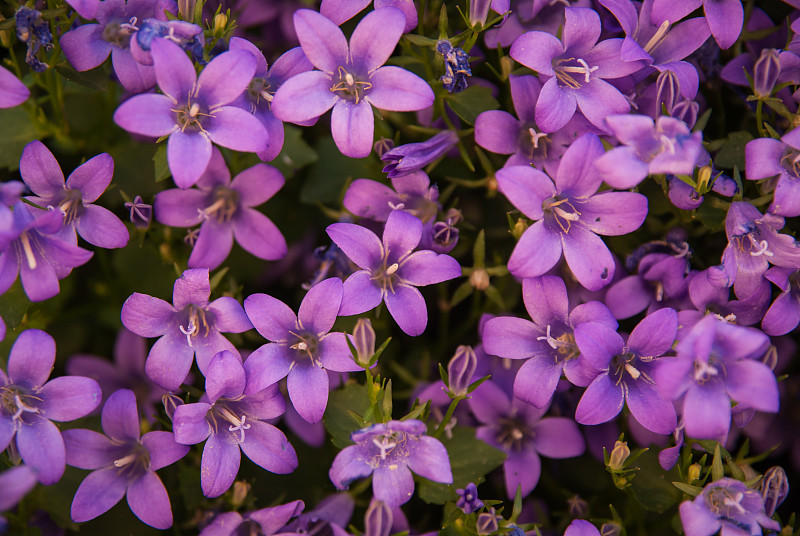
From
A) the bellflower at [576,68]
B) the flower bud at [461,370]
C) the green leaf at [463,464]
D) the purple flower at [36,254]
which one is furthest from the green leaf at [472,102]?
the purple flower at [36,254]

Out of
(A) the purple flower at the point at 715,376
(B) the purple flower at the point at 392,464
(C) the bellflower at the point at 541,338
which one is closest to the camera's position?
(A) the purple flower at the point at 715,376

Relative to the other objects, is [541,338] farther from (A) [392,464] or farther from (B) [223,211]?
(B) [223,211]

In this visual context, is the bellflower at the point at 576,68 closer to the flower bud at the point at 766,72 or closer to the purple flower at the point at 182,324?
the flower bud at the point at 766,72

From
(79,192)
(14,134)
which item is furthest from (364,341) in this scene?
(14,134)

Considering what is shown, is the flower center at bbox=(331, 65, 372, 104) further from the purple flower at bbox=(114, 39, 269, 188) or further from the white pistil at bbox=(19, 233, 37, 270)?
the white pistil at bbox=(19, 233, 37, 270)

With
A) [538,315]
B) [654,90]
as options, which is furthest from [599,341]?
[654,90]

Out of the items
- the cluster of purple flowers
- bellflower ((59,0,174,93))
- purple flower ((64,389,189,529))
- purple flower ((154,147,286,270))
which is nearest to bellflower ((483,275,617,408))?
the cluster of purple flowers

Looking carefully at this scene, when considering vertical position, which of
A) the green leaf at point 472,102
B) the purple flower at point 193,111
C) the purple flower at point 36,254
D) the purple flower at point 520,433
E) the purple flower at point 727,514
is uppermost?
the purple flower at point 193,111
